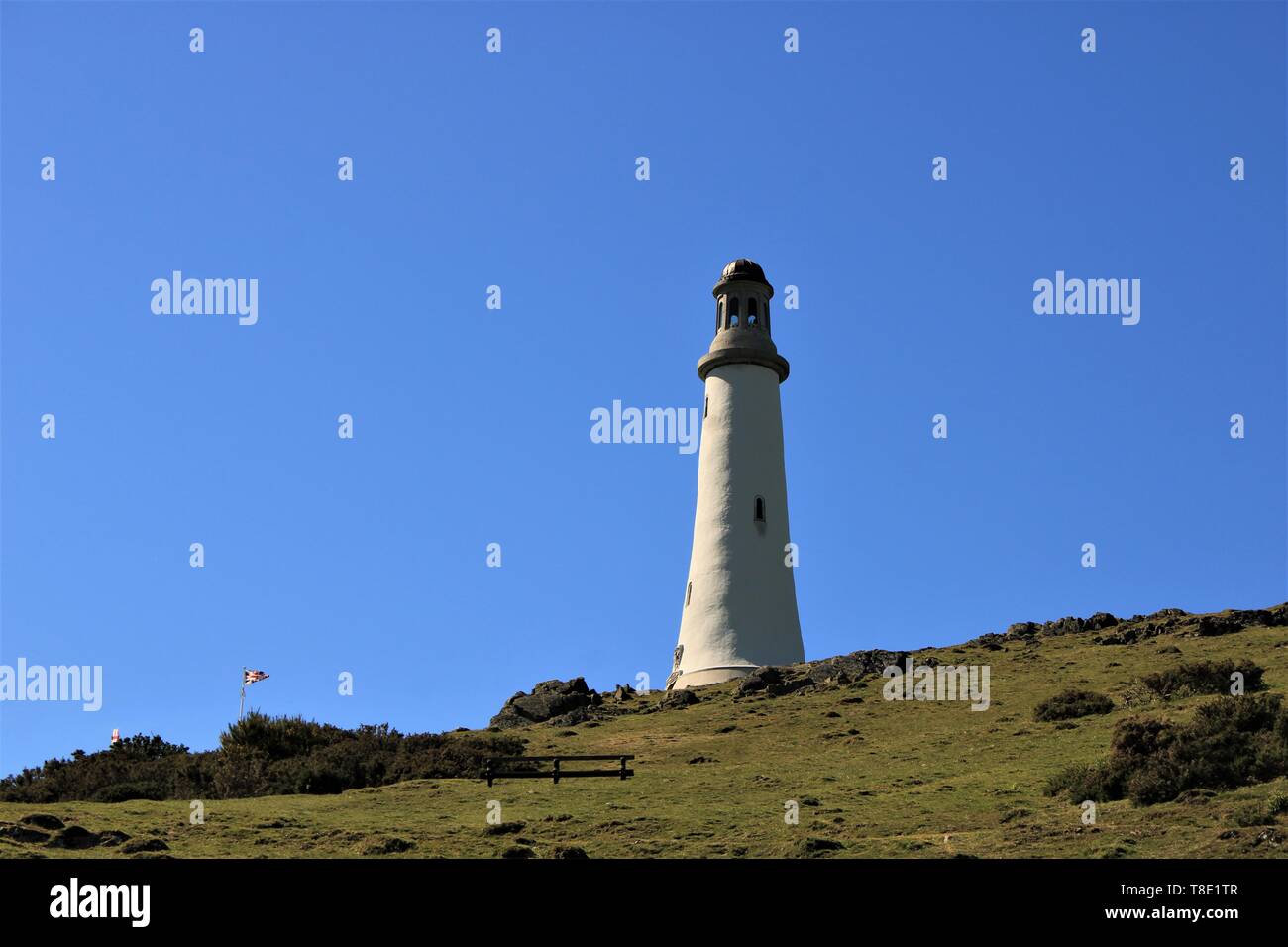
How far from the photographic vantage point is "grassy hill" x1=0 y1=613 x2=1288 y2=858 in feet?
82.1

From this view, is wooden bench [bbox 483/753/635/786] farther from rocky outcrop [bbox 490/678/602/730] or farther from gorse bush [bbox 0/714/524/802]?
rocky outcrop [bbox 490/678/602/730]

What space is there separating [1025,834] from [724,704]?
26.4 meters

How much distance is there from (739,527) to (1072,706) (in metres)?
21.6

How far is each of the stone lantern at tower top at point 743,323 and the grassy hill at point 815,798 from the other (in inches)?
665

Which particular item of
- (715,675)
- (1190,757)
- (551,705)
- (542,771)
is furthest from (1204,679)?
(551,705)

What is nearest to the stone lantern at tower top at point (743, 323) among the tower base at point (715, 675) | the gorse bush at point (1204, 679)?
the tower base at point (715, 675)

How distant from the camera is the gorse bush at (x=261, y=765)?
37.1m

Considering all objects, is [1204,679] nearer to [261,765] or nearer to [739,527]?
[739,527]

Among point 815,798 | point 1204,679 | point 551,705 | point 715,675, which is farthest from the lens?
point 715,675

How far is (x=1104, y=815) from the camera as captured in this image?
2638 cm

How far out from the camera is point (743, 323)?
64.2 meters
